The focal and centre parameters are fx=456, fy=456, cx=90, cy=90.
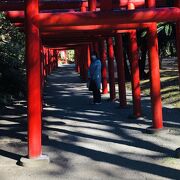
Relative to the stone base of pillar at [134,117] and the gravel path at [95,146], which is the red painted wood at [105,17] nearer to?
the gravel path at [95,146]

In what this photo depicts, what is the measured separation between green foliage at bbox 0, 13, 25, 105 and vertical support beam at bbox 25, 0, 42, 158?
4370 mm

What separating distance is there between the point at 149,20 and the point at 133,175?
8.62 ft

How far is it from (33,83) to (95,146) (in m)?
1.79

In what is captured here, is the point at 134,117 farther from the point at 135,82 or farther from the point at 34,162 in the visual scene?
the point at 34,162

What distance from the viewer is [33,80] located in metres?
7.12

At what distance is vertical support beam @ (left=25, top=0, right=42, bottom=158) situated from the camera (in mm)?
7059

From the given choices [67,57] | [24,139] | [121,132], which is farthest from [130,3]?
[67,57]

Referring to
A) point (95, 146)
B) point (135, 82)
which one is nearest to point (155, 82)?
point (135, 82)

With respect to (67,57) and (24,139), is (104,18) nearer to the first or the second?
(24,139)

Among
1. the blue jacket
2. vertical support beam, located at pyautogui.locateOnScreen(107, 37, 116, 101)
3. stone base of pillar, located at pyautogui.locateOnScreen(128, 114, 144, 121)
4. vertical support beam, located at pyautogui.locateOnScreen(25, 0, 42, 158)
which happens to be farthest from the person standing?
vertical support beam, located at pyautogui.locateOnScreen(25, 0, 42, 158)

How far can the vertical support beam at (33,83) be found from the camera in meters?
7.06

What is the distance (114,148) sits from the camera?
7875 millimetres

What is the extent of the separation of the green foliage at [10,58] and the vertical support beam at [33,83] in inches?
172

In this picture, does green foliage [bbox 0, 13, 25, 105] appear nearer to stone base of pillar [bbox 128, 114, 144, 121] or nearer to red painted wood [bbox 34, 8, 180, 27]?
stone base of pillar [bbox 128, 114, 144, 121]
